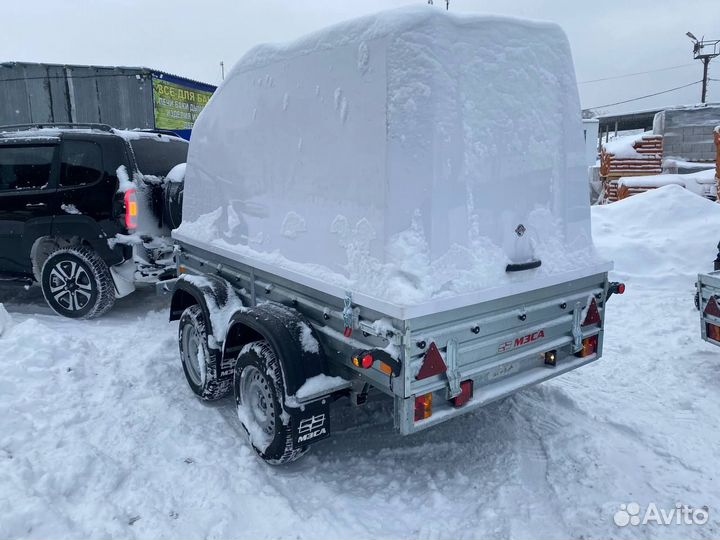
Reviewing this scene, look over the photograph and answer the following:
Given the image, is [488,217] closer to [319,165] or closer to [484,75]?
[484,75]

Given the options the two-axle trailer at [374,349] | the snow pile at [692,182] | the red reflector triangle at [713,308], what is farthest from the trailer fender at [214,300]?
the snow pile at [692,182]

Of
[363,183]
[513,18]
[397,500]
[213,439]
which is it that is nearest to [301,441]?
[397,500]

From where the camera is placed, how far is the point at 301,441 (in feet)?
10.9

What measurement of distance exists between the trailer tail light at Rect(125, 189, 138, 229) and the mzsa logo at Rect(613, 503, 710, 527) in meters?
5.61

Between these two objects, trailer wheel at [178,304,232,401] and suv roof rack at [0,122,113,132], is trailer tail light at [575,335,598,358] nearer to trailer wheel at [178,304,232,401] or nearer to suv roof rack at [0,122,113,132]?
trailer wheel at [178,304,232,401]

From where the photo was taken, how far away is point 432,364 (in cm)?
295

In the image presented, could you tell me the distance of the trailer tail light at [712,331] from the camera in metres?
4.97

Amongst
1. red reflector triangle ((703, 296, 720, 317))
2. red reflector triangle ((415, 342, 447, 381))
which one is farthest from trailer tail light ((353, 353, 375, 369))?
red reflector triangle ((703, 296, 720, 317))

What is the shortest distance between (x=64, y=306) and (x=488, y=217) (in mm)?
5465

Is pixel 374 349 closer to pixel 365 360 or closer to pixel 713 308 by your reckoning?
pixel 365 360

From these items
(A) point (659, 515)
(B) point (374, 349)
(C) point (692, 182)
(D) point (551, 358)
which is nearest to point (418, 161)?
(B) point (374, 349)

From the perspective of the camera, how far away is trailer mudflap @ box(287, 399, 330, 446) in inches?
128

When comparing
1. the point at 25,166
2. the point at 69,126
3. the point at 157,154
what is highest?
the point at 69,126

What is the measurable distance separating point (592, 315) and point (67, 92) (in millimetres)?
15576
